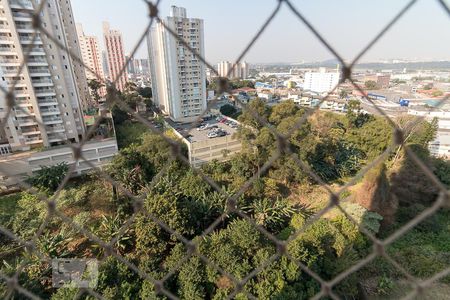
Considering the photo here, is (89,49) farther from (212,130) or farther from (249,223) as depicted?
(249,223)

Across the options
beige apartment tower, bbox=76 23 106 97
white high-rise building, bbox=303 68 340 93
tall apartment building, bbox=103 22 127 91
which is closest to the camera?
tall apartment building, bbox=103 22 127 91

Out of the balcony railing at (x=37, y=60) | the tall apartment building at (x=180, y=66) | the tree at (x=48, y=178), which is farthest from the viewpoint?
the tall apartment building at (x=180, y=66)

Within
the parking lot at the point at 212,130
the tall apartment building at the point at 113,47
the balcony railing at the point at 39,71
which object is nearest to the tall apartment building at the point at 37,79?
the balcony railing at the point at 39,71

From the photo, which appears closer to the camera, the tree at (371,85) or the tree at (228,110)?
the tree at (228,110)

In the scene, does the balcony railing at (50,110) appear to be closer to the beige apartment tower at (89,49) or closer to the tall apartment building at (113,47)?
the tall apartment building at (113,47)

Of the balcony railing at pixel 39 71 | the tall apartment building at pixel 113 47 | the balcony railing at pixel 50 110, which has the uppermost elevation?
the tall apartment building at pixel 113 47

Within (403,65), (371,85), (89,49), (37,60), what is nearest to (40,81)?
(37,60)

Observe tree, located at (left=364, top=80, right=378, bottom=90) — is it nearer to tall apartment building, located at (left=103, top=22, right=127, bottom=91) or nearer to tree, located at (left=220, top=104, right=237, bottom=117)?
tree, located at (left=220, top=104, right=237, bottom=117)

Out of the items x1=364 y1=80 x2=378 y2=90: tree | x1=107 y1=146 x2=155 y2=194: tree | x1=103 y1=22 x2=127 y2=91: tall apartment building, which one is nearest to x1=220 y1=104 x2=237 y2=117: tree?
x1=103 y1=22 x2=127 y2=91: tall apartment building
